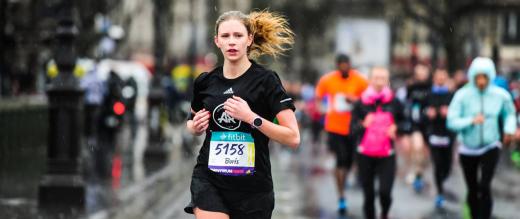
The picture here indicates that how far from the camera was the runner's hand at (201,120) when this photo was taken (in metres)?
6.31

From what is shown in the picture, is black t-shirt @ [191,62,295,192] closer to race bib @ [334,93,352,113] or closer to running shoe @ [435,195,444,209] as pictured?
race bib @ [334,93,352,113]

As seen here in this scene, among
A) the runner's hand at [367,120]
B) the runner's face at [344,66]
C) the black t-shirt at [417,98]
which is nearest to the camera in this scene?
the runner's hand at [367,120]

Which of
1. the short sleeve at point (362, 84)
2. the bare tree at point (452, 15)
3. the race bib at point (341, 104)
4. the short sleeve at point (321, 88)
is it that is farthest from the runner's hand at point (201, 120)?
the bare tree at point (452, 15)

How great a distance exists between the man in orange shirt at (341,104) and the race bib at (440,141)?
1.37 m

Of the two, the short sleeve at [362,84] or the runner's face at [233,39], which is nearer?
the runner's face at [233,39]

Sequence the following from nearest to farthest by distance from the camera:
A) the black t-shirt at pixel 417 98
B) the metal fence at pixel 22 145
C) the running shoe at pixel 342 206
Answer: the running shoe at pixel 342 206 < the metal fence at pixel 22 145 < the black t-shirt at pixel 417 98

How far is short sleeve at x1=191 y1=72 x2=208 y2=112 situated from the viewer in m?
6.52

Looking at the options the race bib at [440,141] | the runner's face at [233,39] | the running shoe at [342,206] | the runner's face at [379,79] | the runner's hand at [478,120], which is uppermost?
the runner's face at [233,39]

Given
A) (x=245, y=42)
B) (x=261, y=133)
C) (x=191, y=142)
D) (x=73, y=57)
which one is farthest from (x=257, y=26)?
(x=191, y=142)

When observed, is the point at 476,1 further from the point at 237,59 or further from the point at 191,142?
the point at 237,59

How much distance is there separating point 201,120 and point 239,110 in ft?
0.96

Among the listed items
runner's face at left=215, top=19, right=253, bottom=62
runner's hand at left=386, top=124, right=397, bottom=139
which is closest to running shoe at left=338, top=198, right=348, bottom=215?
runner's hand at left=386, top=124, right=397, bottom=139

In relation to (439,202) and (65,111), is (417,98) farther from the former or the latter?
(65,111)

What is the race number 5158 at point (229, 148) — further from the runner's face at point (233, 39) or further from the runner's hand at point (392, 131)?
the runner's hand at point (392, 131)
